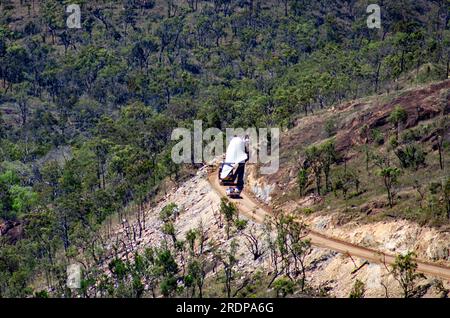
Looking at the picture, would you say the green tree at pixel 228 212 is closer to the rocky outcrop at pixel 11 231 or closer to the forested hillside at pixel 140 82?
the forested hillside at pixel 140 82

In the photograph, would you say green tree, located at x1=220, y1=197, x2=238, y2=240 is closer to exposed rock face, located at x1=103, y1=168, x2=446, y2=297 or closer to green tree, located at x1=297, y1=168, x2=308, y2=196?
exposed rock face, located at x1=103, y1=168, x2=446, y2=297

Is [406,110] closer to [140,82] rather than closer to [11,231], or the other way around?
[11,231]

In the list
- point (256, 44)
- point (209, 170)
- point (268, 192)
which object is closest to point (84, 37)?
point (256, 44)

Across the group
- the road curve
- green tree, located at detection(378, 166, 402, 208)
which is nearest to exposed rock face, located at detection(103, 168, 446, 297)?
the road curve

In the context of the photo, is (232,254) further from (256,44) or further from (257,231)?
(256,44)

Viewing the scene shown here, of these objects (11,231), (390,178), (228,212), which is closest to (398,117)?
(390,178)

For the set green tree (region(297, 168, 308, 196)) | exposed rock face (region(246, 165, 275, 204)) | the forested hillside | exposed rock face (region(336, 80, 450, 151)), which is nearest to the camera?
green tree (region(297, 168, 308, 196))
